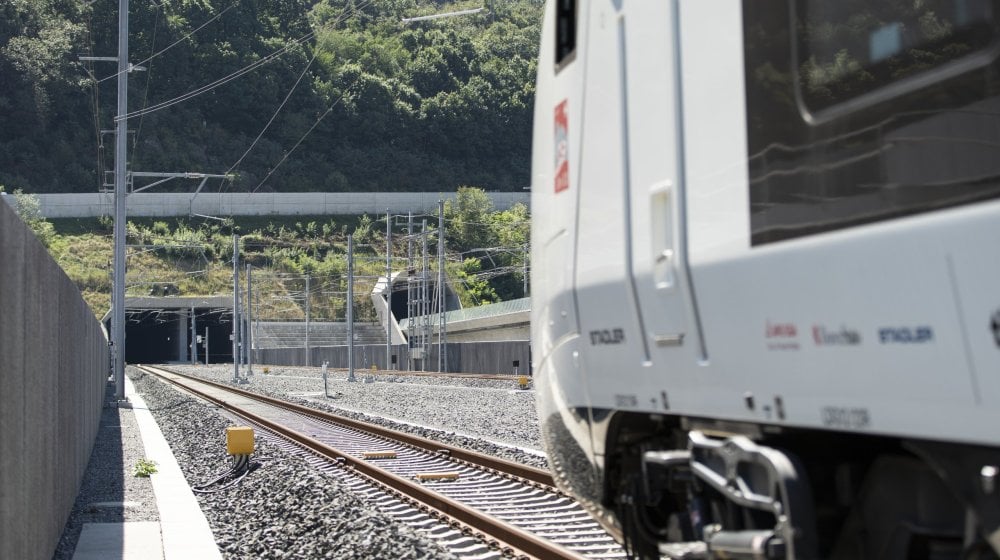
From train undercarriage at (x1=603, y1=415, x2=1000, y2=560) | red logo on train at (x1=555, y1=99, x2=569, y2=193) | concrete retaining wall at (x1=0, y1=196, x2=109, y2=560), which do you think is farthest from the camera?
concrete retaining wall at (x1=0, y1=196, x2=109, y2=560)

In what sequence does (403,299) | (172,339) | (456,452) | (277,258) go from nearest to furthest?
(456,452)
(403,299)
(277,258)
(172,339)

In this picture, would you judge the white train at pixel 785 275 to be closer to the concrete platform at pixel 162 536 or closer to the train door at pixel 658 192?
the train door at pixel 658 192

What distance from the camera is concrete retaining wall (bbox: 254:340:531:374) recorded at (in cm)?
5219

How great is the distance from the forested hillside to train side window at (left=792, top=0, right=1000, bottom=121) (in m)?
119

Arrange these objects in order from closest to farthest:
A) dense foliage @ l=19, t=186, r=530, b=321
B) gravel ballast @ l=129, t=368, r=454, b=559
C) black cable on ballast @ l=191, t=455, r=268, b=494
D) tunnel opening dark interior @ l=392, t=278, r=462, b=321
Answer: gravel ballast @ l=129, t=368, r=454, b=559, black cable on ballast @ l=191, t=455, r=268, b=494, tunnel opening dark interior @ l=392, t=278, r=462, b=321, dense foliage @ l=19, t=186, r=530, b=321

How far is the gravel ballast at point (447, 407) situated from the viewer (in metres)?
19.7

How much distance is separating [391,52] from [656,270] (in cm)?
13538

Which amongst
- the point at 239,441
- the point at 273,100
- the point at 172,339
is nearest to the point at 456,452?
the point at 239,441

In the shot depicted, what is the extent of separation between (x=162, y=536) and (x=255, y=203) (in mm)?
110769

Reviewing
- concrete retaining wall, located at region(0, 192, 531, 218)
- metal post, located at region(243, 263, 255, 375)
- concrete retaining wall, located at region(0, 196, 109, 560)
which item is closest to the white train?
concrete retaining wall, located at region(0, 196, 109, 560)

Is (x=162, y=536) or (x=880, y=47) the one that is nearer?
(x=880, y=47)

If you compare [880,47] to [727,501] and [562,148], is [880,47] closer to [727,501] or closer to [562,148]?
[727,501]

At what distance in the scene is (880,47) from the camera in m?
3.74

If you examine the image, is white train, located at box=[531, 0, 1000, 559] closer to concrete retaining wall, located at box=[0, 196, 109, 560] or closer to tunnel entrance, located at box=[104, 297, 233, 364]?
concrete retaining wall, located at box=[0, 196, 109, 560]
